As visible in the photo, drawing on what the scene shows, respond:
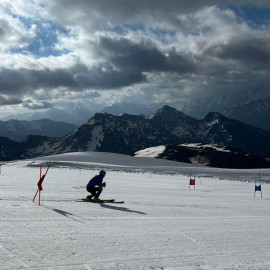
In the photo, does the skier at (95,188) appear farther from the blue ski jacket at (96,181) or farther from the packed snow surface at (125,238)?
the packed snow surface at (125,238)

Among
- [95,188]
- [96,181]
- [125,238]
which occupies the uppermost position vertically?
[96,181]

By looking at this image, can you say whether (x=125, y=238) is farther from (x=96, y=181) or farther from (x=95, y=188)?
(x=96, y=181)

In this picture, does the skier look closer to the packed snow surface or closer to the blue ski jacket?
the blue ski jacket

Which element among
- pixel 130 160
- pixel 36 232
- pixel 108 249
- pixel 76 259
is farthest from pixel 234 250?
pixel 130 160

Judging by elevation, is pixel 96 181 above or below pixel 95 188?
above

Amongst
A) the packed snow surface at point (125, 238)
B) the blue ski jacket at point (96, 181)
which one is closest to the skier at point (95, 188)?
the blue ski jacket at point (96, 181)

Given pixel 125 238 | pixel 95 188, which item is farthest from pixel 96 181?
pixel 125 238

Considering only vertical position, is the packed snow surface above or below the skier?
below

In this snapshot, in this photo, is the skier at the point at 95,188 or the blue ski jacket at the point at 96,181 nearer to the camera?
the skier at the point at 95,188

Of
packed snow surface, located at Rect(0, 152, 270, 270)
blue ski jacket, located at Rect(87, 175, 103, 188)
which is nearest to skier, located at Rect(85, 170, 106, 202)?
blue ski jacket, located at Rect(87, 175, 103, 188)

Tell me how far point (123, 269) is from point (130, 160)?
9043cm

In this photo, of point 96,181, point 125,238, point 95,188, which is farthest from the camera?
point 96,181

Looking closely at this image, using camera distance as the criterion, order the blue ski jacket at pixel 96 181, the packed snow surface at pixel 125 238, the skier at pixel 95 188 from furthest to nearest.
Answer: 1. the blue ski jacket at pixel 96 181
2. the skier at pixel 95 188
3. the packed snow surface at pixel 125 238

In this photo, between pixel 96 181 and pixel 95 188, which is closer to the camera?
pixel 95 188
